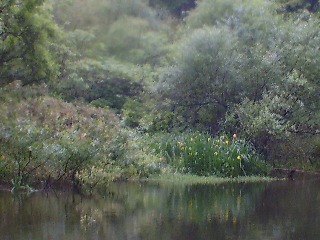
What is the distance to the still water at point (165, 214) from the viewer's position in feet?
31.1

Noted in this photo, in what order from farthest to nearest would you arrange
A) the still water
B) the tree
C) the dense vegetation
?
the tree < the dense vegetation < the still water

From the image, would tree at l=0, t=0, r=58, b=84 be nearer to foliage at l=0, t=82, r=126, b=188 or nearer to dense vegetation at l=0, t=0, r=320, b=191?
dense vegetation at l=0, t=0, r=320, b=191

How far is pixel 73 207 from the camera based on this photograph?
11.9 m

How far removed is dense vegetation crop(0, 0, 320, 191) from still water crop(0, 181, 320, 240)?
1.14m

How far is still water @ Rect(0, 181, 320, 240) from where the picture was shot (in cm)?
949

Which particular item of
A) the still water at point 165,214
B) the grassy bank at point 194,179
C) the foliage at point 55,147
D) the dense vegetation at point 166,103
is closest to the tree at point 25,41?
the dense vegetation at point 166,103

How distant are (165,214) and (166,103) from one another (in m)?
10.5

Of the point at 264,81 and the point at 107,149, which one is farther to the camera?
the point at 264,81

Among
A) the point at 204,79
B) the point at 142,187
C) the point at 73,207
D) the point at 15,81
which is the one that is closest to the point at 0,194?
the point at 73,207

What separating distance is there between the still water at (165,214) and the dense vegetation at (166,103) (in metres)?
1.14

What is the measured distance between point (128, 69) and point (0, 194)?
12610 mm

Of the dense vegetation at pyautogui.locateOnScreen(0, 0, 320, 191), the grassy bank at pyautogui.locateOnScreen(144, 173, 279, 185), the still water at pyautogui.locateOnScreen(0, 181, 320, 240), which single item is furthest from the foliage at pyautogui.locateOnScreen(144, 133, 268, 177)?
the still water at pyautogui.locateOnScreen(0, 181, 320, 240)

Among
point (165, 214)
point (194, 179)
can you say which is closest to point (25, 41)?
point (194, 179)

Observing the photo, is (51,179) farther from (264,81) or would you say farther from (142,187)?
(264,81)
